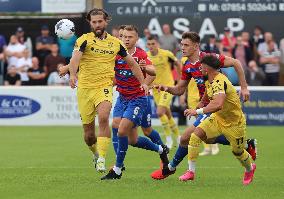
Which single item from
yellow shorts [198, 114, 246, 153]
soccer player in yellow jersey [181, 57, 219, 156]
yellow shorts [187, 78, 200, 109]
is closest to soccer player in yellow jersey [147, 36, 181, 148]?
soccer player in yellow jersey [181, 57, 219, 156]

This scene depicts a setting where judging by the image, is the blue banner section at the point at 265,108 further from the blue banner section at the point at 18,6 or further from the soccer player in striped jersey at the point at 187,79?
the soccer player in striped jersey at the point at 187,79

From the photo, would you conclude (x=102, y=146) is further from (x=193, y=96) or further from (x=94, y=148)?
(x=193, y=96)

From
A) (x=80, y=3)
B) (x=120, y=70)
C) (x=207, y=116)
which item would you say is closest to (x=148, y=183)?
(x=207, y=116)

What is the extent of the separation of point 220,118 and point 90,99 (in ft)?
7.17

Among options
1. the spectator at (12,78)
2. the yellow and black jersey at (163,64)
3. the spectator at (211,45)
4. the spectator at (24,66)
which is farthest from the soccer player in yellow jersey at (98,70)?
the spectator at (24,66)

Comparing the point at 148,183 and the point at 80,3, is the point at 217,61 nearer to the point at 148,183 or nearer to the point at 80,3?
the point at 148,183

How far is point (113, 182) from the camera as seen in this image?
1344 centimetres

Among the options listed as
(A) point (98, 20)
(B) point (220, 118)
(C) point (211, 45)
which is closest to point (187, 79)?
(B) point (220, 118)

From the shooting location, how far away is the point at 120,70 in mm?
15219

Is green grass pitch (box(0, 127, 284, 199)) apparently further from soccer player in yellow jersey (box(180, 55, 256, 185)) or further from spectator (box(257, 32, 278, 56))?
spectator (box(257, 32, 278, 56))

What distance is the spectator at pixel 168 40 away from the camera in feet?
93.6

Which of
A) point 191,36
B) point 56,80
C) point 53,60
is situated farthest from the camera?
point 53,60

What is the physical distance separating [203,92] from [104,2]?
14.8m

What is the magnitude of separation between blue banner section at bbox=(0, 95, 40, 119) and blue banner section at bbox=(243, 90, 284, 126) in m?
6.05
